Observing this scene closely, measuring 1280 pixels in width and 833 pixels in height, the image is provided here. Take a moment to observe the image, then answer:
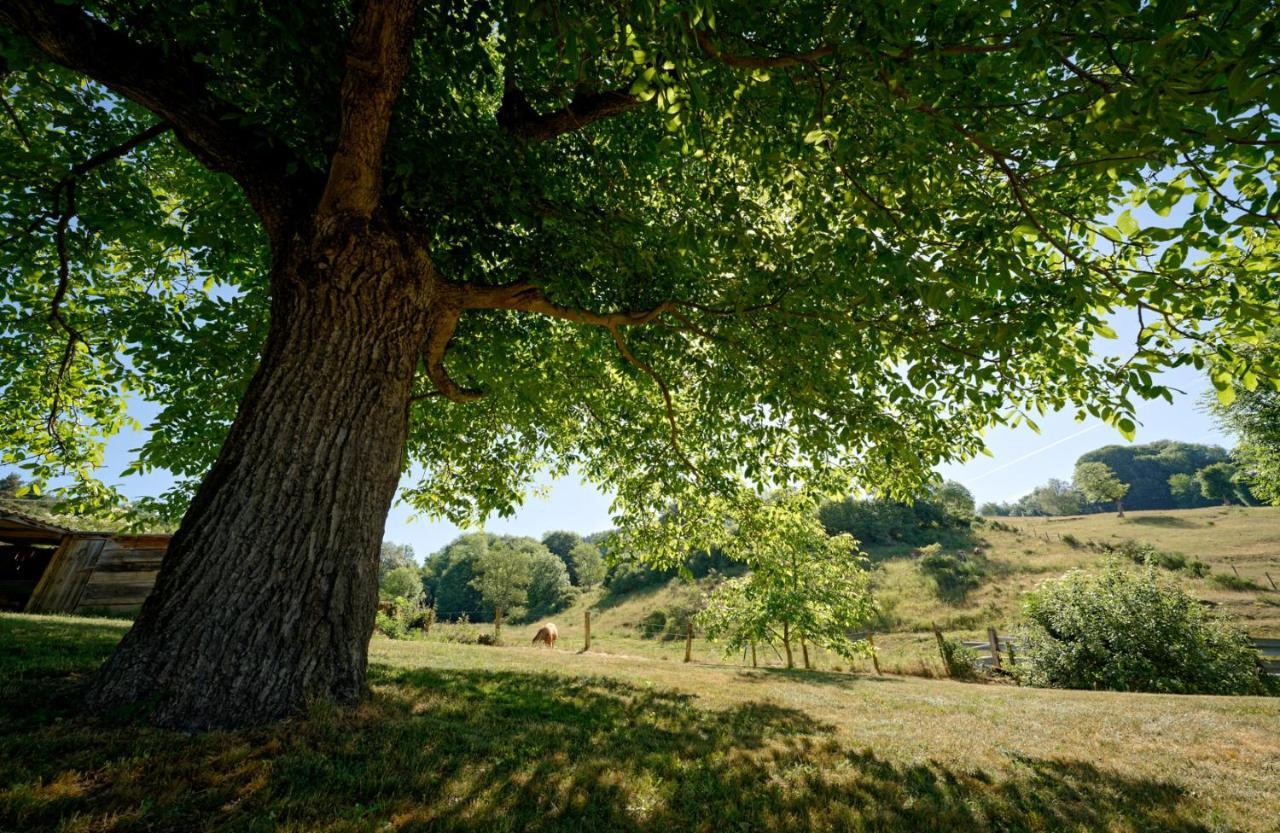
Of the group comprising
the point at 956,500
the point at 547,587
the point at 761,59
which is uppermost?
the point at 956,500

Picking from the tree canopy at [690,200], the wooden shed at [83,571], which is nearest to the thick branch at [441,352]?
the tree canopy at [690,200]

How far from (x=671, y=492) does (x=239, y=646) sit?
7436 millimetres

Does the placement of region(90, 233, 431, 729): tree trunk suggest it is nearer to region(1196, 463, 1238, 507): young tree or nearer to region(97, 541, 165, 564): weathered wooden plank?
region(97, 541, 165, 564): weathered wooden plank

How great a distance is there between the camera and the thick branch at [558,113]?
261 inches

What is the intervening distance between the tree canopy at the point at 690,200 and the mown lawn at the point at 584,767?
3.69m

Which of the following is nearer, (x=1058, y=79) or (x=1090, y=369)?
(x=1058, y=79)

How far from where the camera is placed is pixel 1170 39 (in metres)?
2.97

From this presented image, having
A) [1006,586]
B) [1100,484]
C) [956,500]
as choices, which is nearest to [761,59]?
[1006,586]

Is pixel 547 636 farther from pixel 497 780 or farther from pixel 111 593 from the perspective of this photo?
pixel 497 780

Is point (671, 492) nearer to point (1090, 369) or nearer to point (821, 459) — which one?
point (821, 459)

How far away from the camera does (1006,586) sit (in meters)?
41.1

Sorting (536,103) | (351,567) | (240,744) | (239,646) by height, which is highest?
(536,103)

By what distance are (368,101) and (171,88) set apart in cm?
187

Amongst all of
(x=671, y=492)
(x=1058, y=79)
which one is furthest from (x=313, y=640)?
(x=1058, y=79)
